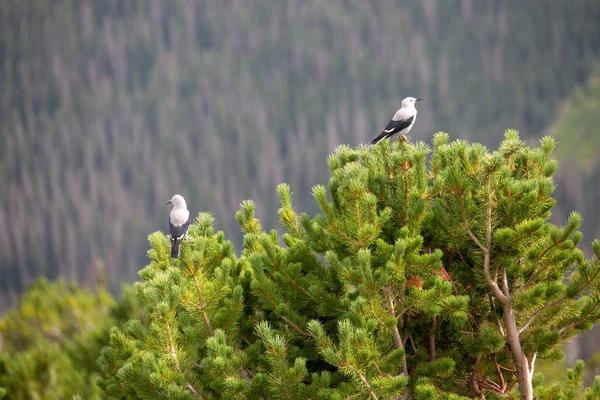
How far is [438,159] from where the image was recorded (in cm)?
996

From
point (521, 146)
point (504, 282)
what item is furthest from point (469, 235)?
point (521, 146)

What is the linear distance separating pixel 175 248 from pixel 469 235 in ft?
12.7

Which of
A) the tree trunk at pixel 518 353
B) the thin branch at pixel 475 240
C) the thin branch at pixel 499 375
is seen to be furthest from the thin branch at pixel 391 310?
the thin branch at pixel 499 375

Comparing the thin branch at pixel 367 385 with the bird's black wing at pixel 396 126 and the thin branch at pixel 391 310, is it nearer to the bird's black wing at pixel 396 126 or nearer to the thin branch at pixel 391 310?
the thin branch at pixel 391 310

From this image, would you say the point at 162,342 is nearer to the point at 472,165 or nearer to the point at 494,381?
the point at 472,165

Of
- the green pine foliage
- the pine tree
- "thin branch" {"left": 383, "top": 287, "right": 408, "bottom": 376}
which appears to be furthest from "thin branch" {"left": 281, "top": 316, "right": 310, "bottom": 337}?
the green pine foliage

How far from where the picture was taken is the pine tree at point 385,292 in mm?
8883

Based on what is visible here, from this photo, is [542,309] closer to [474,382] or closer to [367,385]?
[474,382]

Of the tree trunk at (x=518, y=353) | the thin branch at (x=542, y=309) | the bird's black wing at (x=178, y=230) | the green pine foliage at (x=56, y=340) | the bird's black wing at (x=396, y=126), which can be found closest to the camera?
the thin branch at (x=542, y=309)

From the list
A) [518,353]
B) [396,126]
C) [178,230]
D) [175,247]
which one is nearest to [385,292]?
[518,353]

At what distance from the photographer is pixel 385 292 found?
30.1 ft

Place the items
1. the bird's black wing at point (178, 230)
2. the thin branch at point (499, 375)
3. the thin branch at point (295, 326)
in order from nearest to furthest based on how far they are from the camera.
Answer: the thin branch at point (295, 326), the bird's black wing at point (178, 230), the thin branch at point (499, 375)

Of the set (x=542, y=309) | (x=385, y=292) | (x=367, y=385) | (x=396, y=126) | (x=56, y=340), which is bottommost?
(x=367, y=385)

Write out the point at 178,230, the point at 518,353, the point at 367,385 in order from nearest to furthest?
1. the point at 367,385
2. the point at 518,353
3. the point at 178,230
